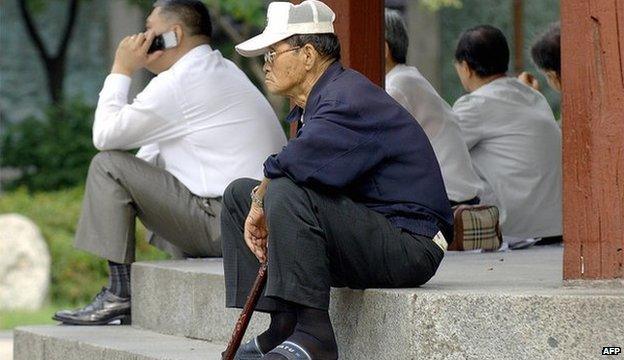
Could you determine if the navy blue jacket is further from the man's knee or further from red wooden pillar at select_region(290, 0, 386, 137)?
red wooden pillar at select_region(290, 0, 386, 137)

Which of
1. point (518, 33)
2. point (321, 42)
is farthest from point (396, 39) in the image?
point (518, 33)

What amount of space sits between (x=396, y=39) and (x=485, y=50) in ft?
1.58

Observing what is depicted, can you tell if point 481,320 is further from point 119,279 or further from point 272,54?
point 119,279

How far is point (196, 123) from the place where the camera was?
7043 millimetres

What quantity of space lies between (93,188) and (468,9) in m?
Result: 11.2

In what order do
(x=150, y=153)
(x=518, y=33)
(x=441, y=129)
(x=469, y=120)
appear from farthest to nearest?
(x=518, y=33), (x=469, y=120), (x=441, y=129), (x=150, y=153)

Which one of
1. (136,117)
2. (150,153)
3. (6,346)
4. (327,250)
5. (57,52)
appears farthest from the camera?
(57,52)

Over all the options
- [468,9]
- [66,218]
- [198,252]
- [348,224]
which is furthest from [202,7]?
[468,9]

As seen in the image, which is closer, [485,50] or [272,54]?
[272,54]

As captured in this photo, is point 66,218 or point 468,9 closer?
point 66,218

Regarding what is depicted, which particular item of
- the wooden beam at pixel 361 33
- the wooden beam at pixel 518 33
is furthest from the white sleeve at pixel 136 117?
the wooden beam at pixel 518 33

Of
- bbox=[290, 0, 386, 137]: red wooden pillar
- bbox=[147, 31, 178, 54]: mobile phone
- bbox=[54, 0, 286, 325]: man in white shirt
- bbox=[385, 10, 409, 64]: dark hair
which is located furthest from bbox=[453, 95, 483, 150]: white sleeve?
bbox=[147, 31, 178, 54]: mobile phone

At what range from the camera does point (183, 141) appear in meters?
7.08

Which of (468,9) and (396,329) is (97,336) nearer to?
(396,329)
